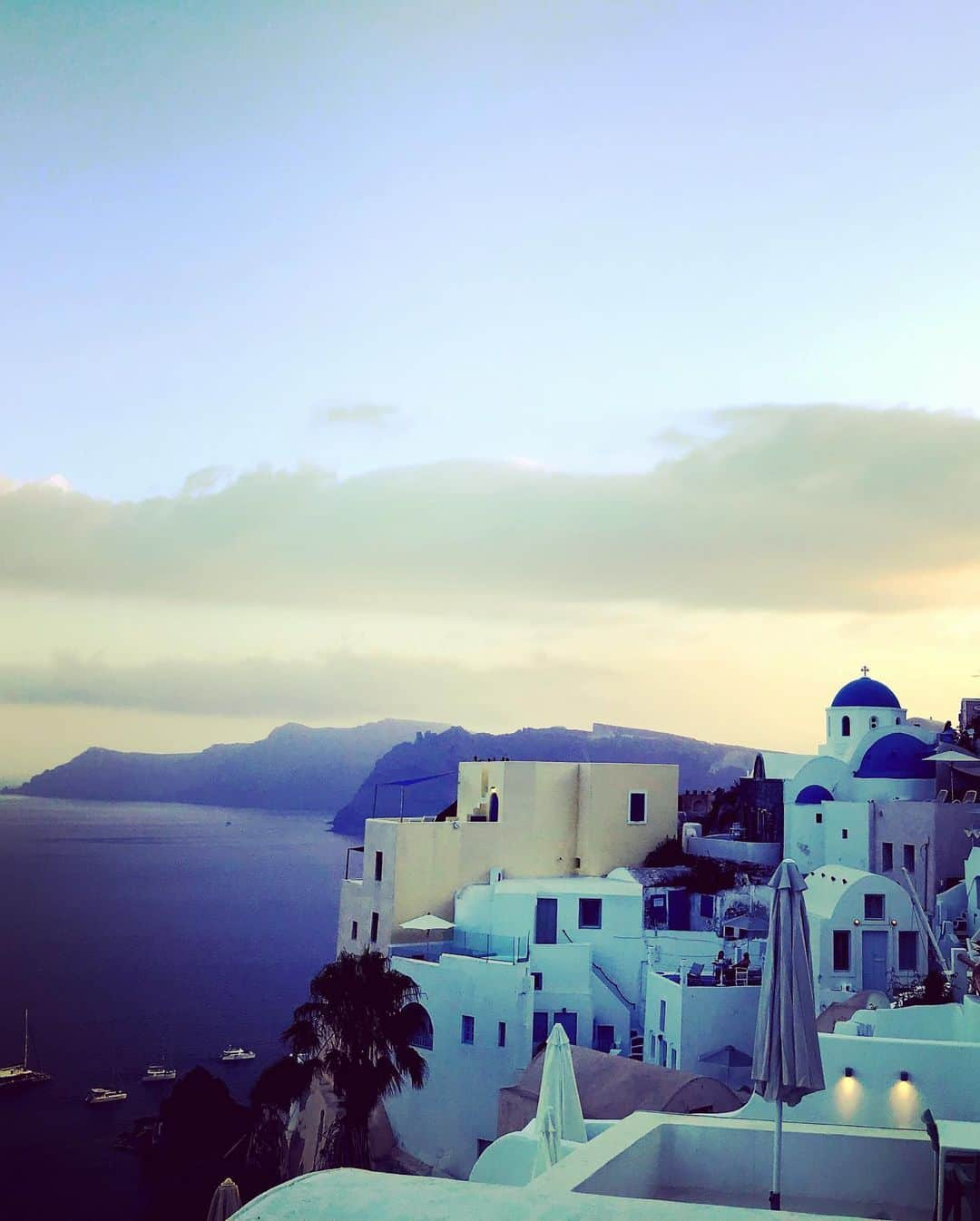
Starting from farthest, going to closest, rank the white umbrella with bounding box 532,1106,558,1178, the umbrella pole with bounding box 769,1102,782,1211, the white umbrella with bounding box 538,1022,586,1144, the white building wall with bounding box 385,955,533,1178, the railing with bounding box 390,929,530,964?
the railing with bounding box 390,929,530,964 < the white building wall with bounding box 385,955,533,1178 < the white umbrella with bounding box 538,1022,586,1144 < the white umbrella with bounding box 532,1106,558,1178 < the umbrella pole with bounding box 769,1102,782,1211

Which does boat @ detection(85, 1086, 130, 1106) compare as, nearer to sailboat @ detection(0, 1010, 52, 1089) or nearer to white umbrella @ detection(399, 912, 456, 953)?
sailboat @ detection(0, 1010, 52, 1089)

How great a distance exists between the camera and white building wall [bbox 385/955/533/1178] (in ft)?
107

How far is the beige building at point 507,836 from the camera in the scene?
38906mm

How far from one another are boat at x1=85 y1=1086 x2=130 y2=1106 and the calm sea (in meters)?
0.55

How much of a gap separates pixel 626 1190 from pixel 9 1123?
58.0 metres

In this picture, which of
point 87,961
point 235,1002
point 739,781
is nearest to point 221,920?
point 87,961

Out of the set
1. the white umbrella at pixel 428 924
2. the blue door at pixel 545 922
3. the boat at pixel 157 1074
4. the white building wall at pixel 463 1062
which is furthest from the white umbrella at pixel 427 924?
the boat at pixel 157 1074

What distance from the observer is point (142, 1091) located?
64.9 m

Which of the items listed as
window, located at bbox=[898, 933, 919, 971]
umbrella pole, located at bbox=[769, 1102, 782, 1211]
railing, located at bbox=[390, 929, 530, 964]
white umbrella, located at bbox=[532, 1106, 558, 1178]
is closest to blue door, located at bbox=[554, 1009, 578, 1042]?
railing, located at bbox=[390, 929, 530, 964]

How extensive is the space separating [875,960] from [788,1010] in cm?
2084

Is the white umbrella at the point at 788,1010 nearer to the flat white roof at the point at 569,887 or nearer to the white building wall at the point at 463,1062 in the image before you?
the white building wall at the point at 463,1062

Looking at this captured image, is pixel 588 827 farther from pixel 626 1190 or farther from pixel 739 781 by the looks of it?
pixel 626 1190

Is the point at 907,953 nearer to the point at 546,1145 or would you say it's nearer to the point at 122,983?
the point at 546,1145

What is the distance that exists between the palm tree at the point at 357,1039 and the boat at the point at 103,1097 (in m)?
39.1
